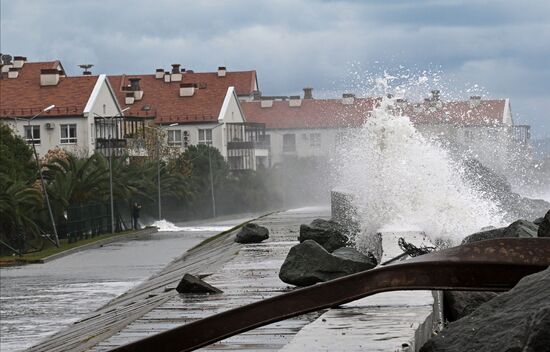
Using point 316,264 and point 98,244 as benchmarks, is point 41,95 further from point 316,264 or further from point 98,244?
point 316,264

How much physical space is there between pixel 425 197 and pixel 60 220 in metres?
43.8

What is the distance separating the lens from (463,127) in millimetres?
107562

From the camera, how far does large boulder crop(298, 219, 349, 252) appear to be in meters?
22.9

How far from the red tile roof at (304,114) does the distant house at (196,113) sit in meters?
13.6

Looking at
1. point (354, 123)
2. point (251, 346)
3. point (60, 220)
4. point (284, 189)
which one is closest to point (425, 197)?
point (251, 346)

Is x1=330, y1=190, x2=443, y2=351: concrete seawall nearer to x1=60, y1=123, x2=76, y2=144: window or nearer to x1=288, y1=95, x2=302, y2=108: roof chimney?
x1=60, y1=123, x2=76, y2=144: window

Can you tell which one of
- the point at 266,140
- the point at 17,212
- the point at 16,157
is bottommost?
the point at 17,212

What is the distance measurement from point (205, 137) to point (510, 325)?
12030 centimetres

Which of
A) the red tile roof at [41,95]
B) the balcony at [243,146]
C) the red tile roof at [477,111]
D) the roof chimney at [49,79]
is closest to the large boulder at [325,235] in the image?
the red tile roof at [41,95]

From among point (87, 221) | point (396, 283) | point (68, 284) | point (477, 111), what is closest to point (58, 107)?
point (87, 221)

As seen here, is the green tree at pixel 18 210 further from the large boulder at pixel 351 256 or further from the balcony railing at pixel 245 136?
the balcony railing at pixel 245 136

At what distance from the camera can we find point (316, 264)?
53.5 feet

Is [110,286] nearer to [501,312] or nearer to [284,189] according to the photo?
[501,312]

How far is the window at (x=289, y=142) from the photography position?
148 metres
